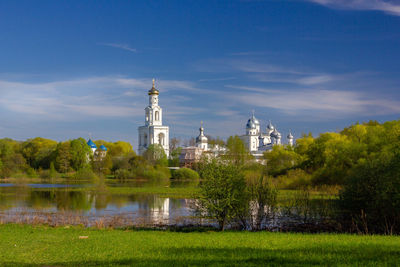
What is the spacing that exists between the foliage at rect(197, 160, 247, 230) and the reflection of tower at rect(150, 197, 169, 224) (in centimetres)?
333

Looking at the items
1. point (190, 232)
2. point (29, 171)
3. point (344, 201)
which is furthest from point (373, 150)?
point (29, 171)

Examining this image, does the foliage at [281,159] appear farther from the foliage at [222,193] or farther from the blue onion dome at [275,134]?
the blue onion dome at [275,134]

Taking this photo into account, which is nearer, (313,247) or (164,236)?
(313,247)

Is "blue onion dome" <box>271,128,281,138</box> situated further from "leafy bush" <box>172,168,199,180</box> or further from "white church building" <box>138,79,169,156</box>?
"leafy bush" <box>172,168,199,180</box>

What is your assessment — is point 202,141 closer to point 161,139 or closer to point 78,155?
point 161,139

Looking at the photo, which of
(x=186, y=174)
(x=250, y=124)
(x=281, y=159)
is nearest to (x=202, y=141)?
(x=250, y=124)

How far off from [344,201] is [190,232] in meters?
5.92

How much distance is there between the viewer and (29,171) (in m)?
57.7

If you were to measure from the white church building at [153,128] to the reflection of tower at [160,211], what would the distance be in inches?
2351

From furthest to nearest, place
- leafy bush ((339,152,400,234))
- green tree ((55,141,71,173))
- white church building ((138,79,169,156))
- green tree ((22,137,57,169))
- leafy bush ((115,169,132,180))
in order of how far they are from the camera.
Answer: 1. white church building ((138,79,169,156))
2. green tree ((22,137,57,169))
3. green tree ((55,141,71,173))
4. leafy bush ((115,169,132,180))
5. leafy bush ((339,152,400,234))

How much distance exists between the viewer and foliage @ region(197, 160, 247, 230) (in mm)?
15031

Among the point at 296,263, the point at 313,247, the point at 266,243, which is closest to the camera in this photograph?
the point at 296,263

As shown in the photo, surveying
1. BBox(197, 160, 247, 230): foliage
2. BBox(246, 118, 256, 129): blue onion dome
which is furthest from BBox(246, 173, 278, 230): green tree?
BBox(246, 118, 256, 129): blue onion dome

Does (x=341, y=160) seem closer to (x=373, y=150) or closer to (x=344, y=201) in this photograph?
(x=373, y=150)
